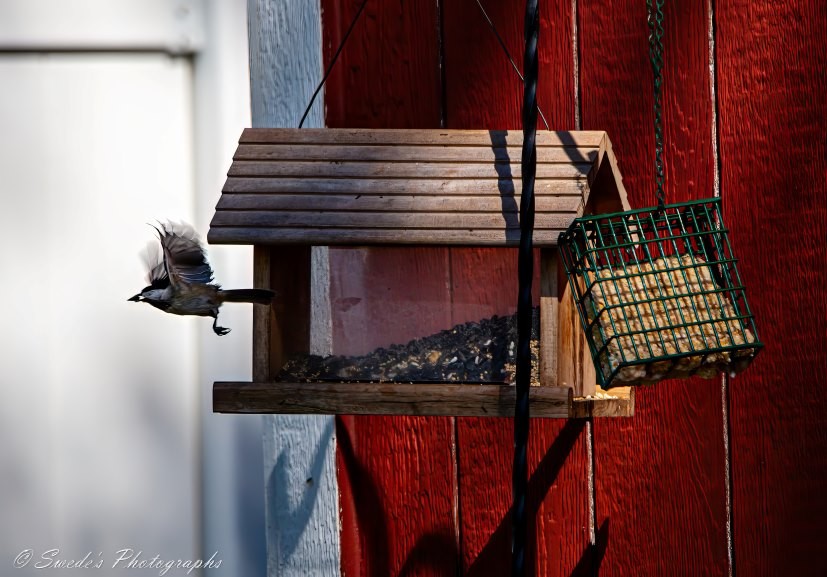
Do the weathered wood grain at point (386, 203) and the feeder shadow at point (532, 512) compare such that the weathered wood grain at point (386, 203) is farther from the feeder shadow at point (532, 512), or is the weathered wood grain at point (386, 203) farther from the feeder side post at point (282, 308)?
the feeder shadow at point (532, 512)

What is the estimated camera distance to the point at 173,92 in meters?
2.38

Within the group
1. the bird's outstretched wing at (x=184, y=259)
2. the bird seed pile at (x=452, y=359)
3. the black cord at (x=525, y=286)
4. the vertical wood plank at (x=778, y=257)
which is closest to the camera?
the black cord at (x=525, y=286)

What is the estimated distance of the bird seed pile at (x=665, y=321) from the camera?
57.4 inches

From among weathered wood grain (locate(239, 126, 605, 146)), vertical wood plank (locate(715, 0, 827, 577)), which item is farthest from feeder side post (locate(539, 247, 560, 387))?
vertical wood plank (locate(715, 0, 827, 577))

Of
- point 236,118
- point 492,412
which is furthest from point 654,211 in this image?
point 236,118

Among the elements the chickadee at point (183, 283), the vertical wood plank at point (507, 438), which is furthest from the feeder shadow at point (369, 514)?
the chickadee at point (183, 283)

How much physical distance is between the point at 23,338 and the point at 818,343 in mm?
1941

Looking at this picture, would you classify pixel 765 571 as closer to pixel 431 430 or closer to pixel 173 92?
pixel 431 430

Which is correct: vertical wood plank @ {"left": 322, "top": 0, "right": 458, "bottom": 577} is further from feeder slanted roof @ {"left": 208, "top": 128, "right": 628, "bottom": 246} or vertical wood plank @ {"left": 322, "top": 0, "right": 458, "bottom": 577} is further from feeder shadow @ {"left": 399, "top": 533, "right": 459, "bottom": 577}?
feeder slanted roof @ {"left": 208, "top": 128, "right": 628, "bottom": 246}

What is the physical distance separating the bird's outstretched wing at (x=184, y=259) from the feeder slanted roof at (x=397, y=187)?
17 centimetres

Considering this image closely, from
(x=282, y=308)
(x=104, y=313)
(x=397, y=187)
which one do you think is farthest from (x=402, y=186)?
(x=104, y=313)

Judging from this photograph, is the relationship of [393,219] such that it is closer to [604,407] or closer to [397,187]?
[397,187]

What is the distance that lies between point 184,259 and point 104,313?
2.50 feet

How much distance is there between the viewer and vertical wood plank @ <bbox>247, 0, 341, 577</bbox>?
214 cm
